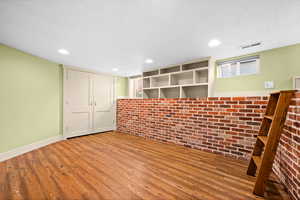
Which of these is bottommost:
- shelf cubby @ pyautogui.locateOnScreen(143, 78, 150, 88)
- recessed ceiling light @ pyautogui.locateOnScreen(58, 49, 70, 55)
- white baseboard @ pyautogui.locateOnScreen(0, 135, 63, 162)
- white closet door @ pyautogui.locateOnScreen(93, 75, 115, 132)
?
white baseboard @ pyautogui.locateOnScreen(0, 135, 63, 162)

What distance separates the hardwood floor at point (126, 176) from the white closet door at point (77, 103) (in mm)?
1237

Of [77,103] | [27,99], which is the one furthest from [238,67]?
[27,99]

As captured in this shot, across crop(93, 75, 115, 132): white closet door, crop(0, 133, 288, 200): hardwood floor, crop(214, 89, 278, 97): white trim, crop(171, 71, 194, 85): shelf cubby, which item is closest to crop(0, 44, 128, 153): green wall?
crop(0, 133, 288, 200): hardwood floor

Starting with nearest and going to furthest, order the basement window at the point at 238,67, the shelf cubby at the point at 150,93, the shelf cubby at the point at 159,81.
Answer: the basement window at the point at 238,67 → the shelf cubby at the point at 159,81 → the shelf cubby at the point at 150,93

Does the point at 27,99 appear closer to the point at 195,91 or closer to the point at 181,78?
the point at 181,78

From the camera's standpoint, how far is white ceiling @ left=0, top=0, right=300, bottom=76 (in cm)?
127

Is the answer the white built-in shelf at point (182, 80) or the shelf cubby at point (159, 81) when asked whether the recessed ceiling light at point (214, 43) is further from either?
the shelf cubby at point (159, 81)

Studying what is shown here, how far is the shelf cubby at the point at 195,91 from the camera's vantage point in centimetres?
321

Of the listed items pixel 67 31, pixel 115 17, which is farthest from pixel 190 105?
pixel 67 31

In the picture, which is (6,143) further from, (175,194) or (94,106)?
(175,194)

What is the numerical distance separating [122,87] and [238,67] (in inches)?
154

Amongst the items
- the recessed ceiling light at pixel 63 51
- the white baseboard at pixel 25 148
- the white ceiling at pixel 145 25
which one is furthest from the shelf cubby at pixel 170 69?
the white baseboard at pixel 25 148

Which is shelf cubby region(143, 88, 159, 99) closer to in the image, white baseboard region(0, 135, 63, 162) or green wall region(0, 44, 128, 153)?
green wall region(0, 44, 128, 153)

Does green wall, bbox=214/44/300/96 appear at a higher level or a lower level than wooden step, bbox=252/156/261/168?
higher
